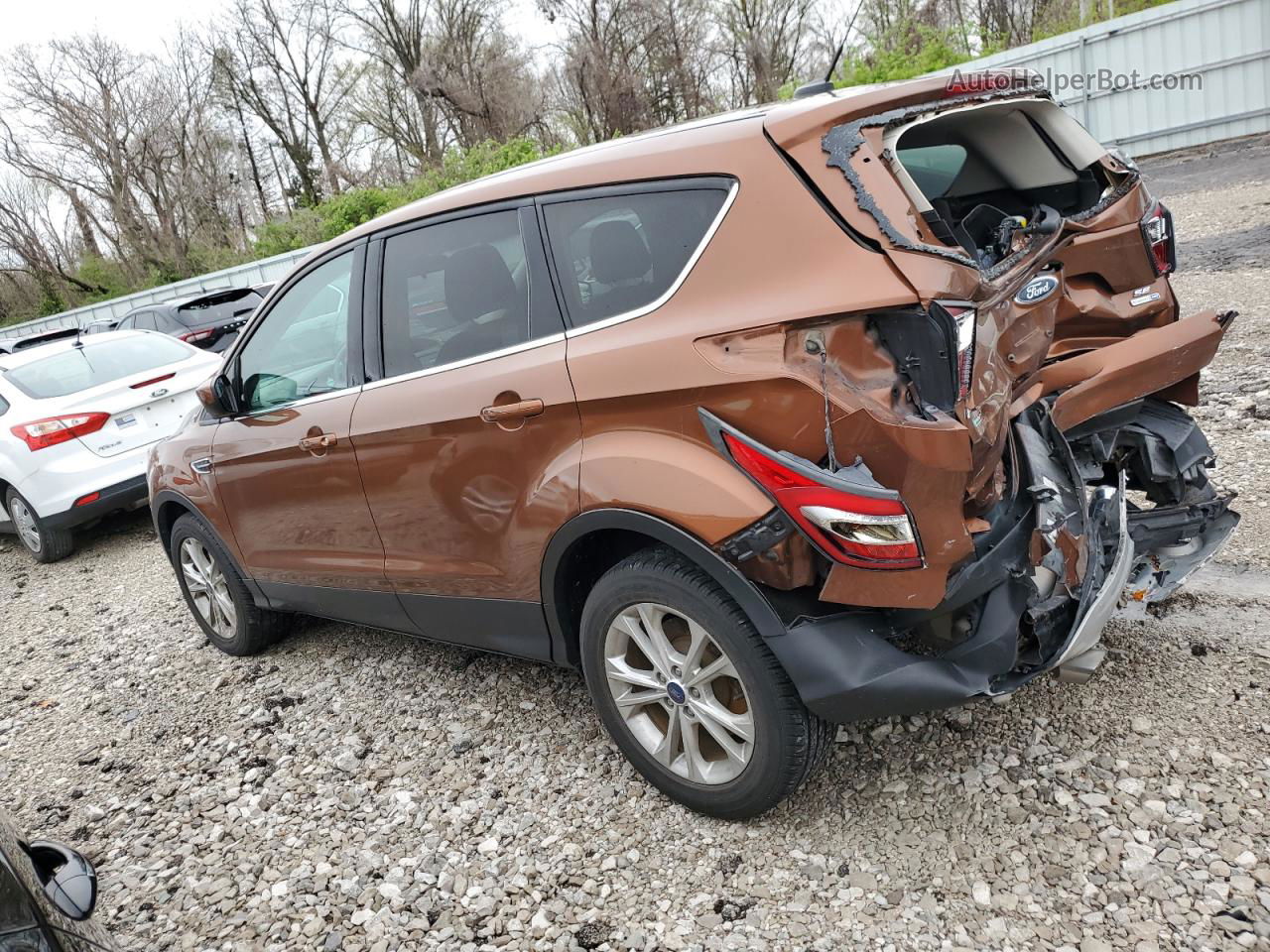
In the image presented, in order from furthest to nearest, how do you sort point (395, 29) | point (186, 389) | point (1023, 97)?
1. point (395, 29)
2. point (186, 389)
3. point (1023, 97)

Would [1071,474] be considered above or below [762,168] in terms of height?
below

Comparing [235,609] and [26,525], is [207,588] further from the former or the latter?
[26,525]

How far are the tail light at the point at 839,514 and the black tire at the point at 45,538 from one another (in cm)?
653

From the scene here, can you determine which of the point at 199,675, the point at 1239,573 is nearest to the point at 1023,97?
the point at 1239,573

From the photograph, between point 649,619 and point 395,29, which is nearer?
point 649,619

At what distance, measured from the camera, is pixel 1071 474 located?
266 cm

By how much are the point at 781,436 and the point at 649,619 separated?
0.70m

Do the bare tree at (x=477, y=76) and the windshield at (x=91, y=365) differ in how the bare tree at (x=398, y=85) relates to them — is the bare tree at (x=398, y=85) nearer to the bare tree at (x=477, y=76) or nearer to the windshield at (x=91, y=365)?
the bare tree at (x=477, y=76)

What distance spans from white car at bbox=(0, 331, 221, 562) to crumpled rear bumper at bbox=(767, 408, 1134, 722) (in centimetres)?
573

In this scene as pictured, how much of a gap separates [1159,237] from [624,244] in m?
1.93

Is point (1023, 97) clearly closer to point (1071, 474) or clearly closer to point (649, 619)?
point (1071, 474)

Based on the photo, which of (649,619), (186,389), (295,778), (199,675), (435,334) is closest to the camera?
(649,619)

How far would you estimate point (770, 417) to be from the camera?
7.45 feet

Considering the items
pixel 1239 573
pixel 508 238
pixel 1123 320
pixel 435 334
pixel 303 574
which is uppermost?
pixel 508 238
